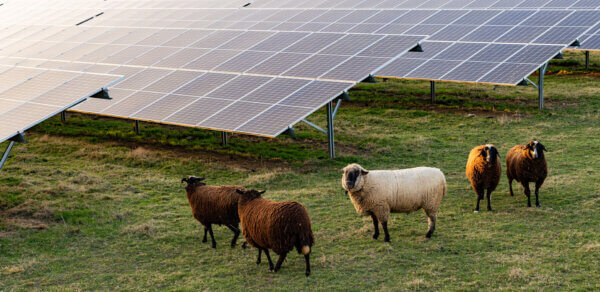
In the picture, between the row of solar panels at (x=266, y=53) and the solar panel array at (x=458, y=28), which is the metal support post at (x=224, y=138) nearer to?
the row of solar panels at (x=266, y=53)

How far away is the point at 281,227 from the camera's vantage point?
30.4 feet

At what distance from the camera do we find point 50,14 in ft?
123

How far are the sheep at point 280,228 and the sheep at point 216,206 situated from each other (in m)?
1.00

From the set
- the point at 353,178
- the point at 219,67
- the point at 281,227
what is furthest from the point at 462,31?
the point at 281,227

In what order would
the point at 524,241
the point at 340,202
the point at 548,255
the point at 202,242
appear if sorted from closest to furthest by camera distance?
the point at 548,255 → the point at 524,241 → the point at 202,242 → the point at 340,202

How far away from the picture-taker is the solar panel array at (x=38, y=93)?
13.7 m

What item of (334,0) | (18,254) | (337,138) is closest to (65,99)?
(18,254)

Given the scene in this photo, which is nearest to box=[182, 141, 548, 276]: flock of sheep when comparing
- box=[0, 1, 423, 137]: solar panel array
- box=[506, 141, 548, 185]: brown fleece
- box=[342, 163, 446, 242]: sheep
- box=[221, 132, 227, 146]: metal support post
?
box=[342, 163, 446, 242]: sheep

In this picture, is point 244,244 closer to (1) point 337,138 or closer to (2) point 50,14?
(1) point 337,138

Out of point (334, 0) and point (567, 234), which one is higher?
point (334, 0)

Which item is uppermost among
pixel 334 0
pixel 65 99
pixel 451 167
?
pixel 334 0

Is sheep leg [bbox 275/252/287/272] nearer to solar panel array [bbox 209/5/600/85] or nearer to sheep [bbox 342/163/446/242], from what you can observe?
sheep [bbox 342/163/446/242]

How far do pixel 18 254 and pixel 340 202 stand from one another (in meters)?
6.57

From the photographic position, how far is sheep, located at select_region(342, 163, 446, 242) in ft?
35.8
